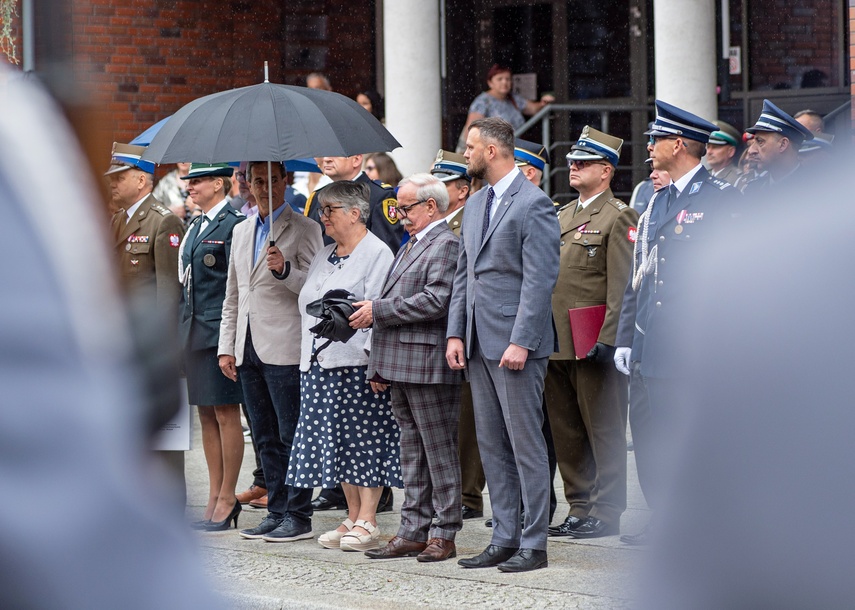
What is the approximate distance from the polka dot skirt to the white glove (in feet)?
4.06

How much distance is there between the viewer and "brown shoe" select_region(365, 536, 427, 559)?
22.1 feet

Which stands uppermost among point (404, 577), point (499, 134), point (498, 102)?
point (498, 102)

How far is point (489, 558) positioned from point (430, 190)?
73.4 inches

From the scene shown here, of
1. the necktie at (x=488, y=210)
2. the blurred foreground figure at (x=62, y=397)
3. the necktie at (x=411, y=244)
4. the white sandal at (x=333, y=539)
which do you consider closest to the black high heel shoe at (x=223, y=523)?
the white sandal at (x=333, y=539)

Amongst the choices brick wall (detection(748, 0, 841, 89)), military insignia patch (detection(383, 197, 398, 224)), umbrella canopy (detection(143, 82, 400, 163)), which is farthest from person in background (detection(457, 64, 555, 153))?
umbrella canopy (detection(143, 82, 400, 163))

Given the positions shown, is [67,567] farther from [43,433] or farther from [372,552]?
[372,552]

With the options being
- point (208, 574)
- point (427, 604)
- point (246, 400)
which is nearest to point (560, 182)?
point (246, 400)

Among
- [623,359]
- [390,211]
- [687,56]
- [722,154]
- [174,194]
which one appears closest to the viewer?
[623,359]

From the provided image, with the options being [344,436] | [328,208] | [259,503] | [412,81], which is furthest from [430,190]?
[412,81]

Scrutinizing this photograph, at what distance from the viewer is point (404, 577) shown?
20.6 feet

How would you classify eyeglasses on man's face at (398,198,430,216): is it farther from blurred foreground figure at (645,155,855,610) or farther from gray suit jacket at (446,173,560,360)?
blurred foreground figure at (645,155,855,610)

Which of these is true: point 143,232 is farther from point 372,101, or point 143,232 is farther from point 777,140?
point 372,101

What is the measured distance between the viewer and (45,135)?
1612mm

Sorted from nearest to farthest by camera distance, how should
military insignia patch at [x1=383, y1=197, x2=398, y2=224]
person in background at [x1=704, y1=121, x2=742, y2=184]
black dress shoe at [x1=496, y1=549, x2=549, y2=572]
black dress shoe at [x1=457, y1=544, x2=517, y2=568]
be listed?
black dress shoe at [x1=496, y1=549, x2=549, y2=572] < black dress shoe at [x1=457, y1=544, x2=517, y2=568] < military insignia patch at [x1=383, y1=197, x2=398, y2=224] < person in background at [x1=704, y1=121, x2=742, y2=184]
